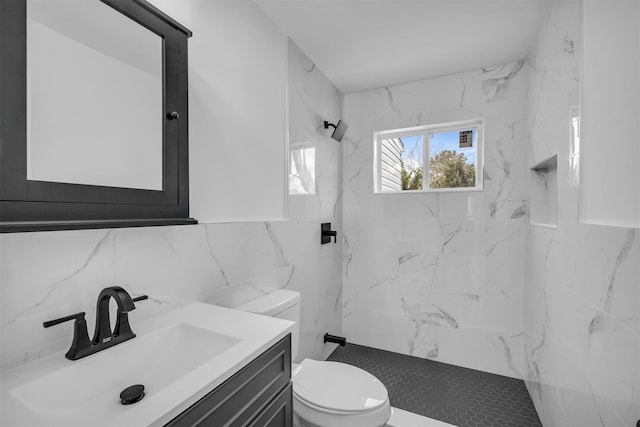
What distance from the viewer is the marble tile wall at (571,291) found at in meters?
0.92

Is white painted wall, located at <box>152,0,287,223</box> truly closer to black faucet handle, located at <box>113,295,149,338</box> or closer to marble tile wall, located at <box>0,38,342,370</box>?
marble tile wall, located at <box>0,38,342,370</box>

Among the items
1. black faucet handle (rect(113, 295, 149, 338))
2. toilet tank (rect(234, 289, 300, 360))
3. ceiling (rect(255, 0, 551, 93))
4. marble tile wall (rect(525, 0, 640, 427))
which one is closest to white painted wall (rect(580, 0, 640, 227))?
marble tile wall (rect(525, 0, 640, 427))

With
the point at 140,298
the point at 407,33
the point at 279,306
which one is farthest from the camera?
the point at 407,33

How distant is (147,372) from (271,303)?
673 mm

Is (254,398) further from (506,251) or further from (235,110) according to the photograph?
(506,251)

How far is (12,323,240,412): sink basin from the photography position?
74 cm

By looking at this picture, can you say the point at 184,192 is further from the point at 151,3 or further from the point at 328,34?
the point at 328,34

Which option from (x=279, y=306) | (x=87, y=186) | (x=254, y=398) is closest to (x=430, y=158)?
(x=279, y=306)

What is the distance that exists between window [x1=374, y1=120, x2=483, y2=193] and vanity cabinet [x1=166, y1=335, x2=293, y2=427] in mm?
2017

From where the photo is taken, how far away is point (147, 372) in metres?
0.94

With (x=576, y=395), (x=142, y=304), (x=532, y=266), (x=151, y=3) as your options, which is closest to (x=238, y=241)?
(x=142, y=304)

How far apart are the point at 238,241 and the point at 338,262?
1430 millimetres

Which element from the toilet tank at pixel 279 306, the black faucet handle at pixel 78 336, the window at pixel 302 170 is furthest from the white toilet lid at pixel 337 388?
the window at pixel 302 170

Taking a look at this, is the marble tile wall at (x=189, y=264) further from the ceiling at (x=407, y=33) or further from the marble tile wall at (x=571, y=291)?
the marble tile wall at (x=571, y=291)
